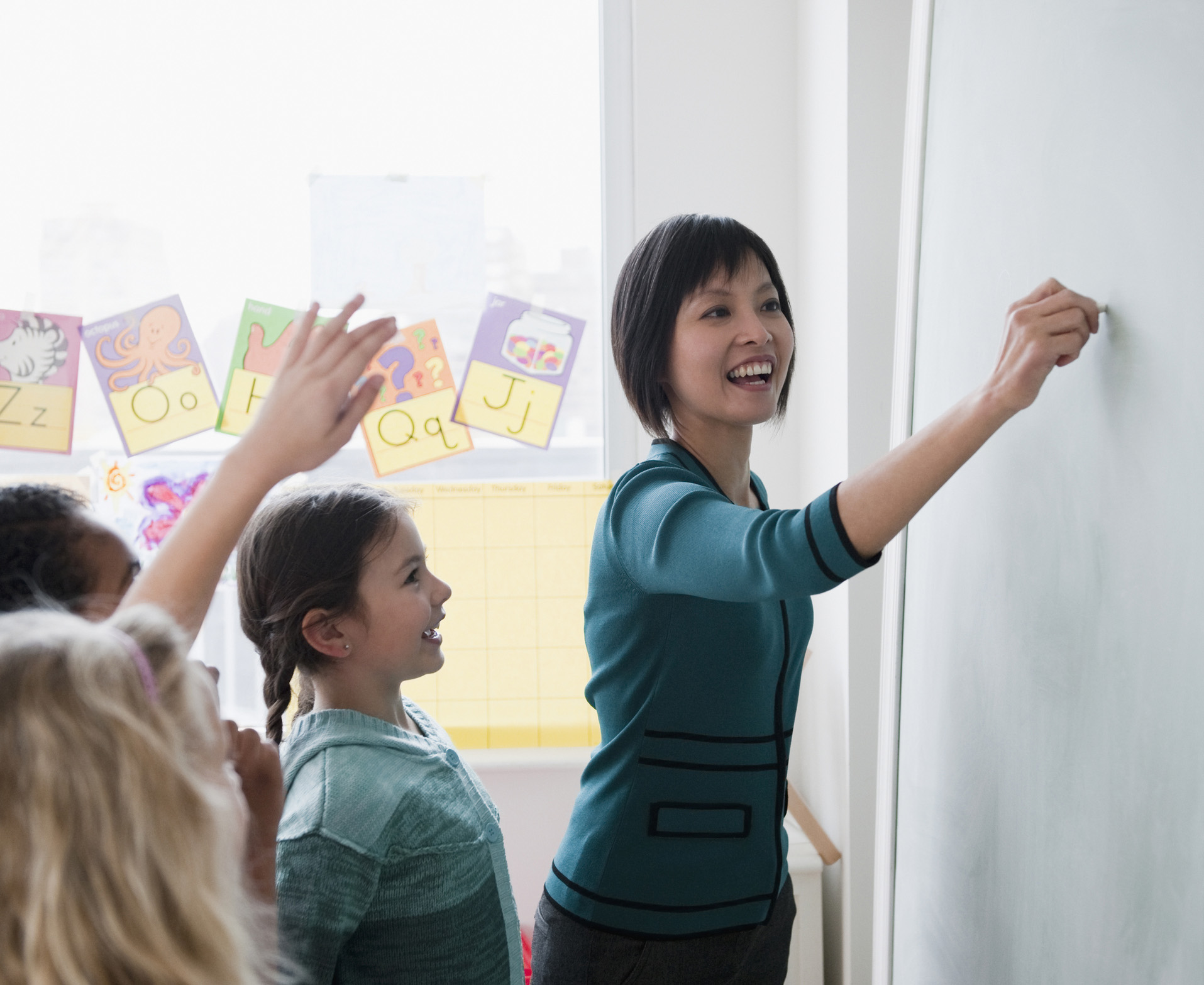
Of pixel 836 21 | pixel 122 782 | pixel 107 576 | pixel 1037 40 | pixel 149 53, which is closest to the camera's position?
pixel 122 782

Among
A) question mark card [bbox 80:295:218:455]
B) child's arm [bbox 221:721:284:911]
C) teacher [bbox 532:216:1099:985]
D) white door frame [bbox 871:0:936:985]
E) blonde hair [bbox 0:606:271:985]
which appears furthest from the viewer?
question mark card [bbox 80:295:218:455]

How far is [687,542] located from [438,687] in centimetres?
135

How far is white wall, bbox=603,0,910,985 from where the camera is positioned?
1.61 m

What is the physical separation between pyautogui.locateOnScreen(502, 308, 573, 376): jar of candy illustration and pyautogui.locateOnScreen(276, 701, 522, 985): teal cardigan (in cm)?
111

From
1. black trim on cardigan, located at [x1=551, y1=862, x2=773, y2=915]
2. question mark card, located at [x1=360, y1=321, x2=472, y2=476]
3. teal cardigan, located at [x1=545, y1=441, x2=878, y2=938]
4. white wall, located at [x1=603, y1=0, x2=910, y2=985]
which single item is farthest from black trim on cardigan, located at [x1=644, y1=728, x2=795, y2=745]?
question mark card, located at [x1=360, y1=321, x2=472, y2=476]

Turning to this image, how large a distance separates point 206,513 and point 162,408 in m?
1.49

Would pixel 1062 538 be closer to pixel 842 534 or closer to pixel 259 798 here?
pixel 842 534

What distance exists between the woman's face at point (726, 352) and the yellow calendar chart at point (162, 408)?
1285 mm

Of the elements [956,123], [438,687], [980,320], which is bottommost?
[438,687]

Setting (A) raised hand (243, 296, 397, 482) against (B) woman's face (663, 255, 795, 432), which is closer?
(A) raised hand (243, 296, 397, 482)

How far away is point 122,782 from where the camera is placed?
486mm

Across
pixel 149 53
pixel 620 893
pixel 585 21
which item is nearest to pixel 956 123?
pixel 620 893

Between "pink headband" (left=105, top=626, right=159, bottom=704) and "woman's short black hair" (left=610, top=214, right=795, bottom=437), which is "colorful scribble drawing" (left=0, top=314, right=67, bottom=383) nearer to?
"woman's short black hair" (left=610, top=214, right=795, bottom=437)

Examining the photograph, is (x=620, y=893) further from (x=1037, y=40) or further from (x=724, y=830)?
(x=1037, y=40)
